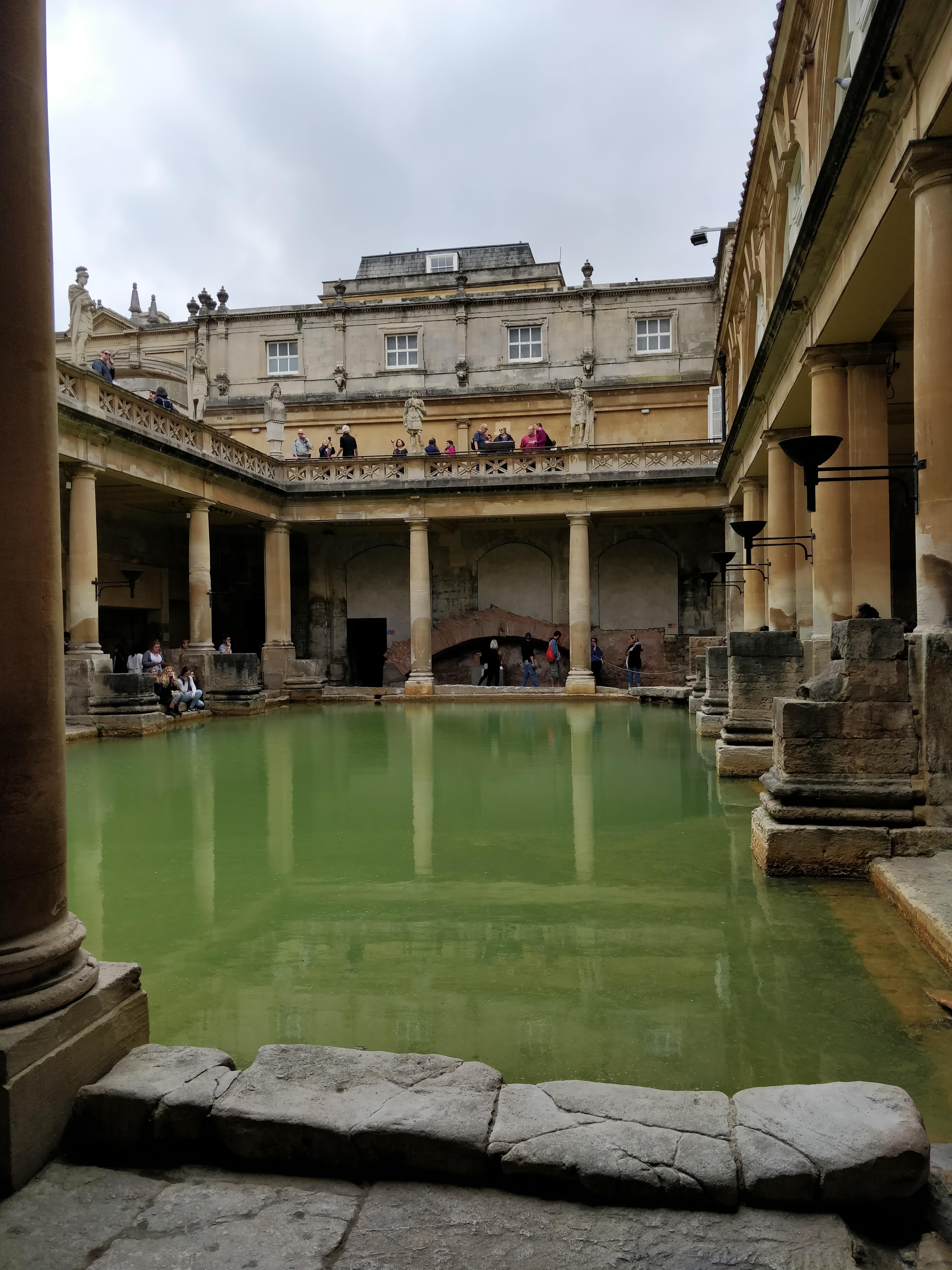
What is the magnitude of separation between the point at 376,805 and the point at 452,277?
28015 mm

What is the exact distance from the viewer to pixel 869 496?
9109 millimetres

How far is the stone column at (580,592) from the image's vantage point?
75.8ft

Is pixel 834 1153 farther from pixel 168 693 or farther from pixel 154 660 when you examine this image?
pixel 154 660

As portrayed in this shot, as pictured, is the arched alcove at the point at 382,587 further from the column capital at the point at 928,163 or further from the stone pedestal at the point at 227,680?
the column capital at the point at 928,163

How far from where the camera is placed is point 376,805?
322 inches

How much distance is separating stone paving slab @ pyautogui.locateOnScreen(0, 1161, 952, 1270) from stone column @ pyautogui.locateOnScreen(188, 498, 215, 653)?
18.1 metres

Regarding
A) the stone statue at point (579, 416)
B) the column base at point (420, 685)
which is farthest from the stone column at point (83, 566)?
the stone statue at point (579, 416)

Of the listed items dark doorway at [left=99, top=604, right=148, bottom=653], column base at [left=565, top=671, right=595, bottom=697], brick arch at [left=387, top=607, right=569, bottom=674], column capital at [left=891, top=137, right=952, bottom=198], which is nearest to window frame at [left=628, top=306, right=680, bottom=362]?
brick arch at [left=387, top=607, right=569, bottom=674]

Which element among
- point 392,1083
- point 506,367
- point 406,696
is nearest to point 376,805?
point 392,1083

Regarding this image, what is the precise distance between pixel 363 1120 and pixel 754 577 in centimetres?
1462

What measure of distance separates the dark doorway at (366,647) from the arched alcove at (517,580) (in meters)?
3.51

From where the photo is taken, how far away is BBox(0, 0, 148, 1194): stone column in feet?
9.00

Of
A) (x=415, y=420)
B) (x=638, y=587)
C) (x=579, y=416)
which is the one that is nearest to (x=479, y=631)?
(x=638, y=587)

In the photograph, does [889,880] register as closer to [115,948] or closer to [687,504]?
[115,948]
